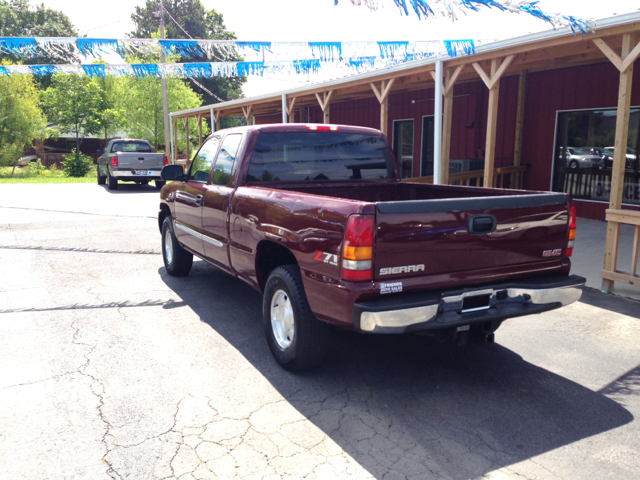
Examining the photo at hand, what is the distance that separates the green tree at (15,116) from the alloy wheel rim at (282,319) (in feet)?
110

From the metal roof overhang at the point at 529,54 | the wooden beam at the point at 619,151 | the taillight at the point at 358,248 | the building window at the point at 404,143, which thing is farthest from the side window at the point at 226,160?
the building window at the point at 404,143

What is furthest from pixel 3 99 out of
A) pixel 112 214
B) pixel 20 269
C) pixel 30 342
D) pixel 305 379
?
pixel 305 379

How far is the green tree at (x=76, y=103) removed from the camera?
35375mm

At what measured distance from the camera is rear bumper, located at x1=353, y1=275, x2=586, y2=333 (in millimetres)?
3348

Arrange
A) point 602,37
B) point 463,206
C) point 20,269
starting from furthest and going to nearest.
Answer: point 20,269
point 602,37
point 463,206

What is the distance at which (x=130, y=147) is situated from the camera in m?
22.7

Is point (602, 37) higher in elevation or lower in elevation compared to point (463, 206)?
higher

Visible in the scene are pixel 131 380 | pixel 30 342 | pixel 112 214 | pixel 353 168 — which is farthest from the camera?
pixel 112 214

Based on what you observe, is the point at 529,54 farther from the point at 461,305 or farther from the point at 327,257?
the point at 327,257

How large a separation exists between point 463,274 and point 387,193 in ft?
6.96

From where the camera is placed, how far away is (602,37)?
270 inches

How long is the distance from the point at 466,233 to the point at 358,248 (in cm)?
80

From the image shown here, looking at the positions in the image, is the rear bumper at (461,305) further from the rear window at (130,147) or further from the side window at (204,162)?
the rear window at (130,147)

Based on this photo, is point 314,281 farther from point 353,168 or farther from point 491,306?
point 353,168
